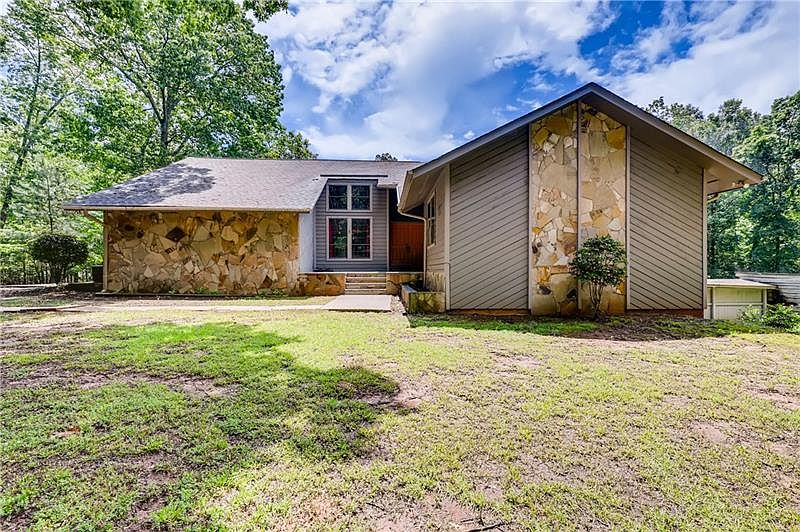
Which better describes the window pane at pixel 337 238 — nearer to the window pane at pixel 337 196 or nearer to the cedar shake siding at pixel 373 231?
the cedar shake siding at pixel 373 231

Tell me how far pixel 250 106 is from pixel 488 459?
20485mm

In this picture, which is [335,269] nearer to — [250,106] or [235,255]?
[235,255]

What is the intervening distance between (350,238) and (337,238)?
50 centimetres

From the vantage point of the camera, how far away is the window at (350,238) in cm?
1379

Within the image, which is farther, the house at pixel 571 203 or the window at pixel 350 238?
the window at pixel 350 238

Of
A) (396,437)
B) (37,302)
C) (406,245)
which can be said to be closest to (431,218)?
(406,245)

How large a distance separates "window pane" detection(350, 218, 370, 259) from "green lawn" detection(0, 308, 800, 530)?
953 cm

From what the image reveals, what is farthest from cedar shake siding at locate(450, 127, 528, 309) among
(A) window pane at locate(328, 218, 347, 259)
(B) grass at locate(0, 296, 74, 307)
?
(B) grass at locate(0, 296, 74, 307)

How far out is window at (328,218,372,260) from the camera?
1379 centimetres

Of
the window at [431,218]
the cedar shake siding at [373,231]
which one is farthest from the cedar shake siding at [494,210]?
the cedar shake siding at [373,231]

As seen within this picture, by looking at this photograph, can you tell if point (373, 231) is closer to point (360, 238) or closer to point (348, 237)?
point (360, 238)

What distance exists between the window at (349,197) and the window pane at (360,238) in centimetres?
51

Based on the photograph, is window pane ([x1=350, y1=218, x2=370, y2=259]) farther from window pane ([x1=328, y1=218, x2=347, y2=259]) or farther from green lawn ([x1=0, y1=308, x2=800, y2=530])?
green lawn ([x1=0, y1=308, x2=800, y2=530])

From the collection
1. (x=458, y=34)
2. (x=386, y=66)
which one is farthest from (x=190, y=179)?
(x=458, y=34)
